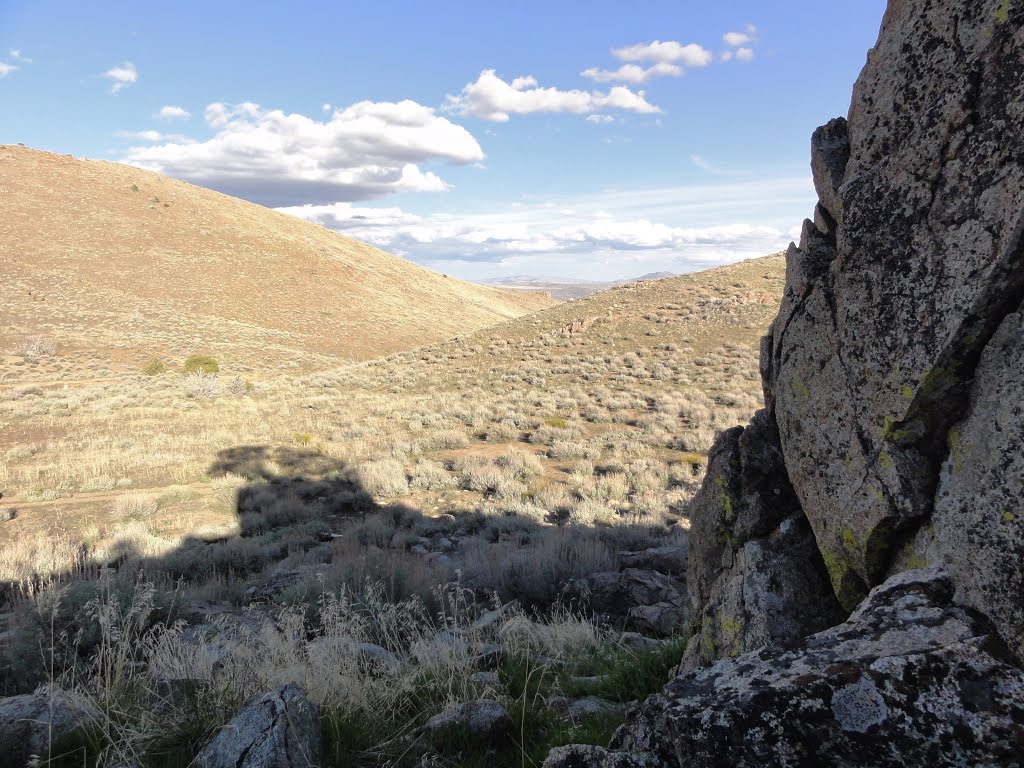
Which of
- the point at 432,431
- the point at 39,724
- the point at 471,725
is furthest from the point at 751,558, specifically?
the point at 432,431

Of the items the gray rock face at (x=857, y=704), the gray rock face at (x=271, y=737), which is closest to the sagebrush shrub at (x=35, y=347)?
the gray rock face at (x=271, y=737)

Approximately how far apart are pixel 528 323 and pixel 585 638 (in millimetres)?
36491

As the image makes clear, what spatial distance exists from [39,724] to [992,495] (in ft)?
15.4

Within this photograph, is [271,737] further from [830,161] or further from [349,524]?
[349,524]

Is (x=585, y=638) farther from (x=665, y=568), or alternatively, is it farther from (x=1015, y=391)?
(x=1015, y=391)

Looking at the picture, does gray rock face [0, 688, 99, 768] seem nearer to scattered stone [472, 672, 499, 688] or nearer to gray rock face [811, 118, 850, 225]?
scattered stone [472, 672, 499, 688]

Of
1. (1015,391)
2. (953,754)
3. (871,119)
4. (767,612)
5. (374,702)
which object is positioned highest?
(871,119)

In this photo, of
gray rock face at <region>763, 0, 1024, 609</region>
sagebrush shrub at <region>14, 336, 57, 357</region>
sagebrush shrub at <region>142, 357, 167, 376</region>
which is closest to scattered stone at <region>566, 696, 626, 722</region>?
gray rock face at <region>763, 0, 1024, 609</region>

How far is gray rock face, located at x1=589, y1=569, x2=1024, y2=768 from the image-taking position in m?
1.82

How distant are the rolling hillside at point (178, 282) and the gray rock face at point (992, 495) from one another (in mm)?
43474

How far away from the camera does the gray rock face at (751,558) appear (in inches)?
126

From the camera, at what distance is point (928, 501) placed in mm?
2656

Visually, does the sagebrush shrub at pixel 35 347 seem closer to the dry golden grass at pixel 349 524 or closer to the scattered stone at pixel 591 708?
the dry golden grass at pixel 349 524

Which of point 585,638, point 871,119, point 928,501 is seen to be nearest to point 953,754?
point 928,501
